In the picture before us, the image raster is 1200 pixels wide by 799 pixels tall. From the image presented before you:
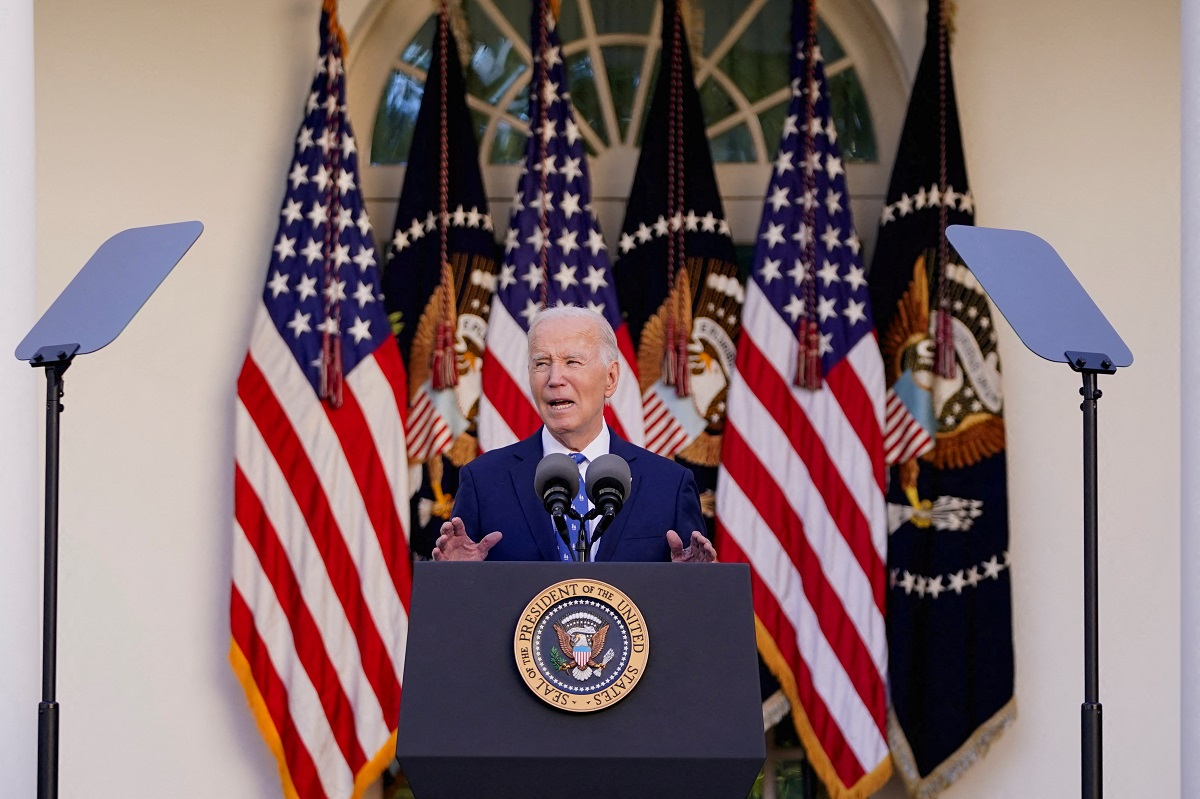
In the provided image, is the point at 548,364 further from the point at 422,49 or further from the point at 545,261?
the point at 422,49

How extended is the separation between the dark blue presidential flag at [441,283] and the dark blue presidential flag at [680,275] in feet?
1.96

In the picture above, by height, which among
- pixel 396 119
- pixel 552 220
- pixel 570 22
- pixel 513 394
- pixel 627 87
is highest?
pixel 570 22

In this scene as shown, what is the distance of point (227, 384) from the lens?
6426 millimetres

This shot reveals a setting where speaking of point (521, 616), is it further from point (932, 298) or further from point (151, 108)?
point (151, 108)

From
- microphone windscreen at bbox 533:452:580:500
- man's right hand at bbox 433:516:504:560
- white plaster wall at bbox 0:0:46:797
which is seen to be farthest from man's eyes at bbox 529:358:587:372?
white plaster wall at bbox 0:0:46:797

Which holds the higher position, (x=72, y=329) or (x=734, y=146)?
(x=734, y=146)

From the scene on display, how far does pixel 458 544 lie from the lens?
347 cm

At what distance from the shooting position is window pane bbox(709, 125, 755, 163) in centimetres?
677

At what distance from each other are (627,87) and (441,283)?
119 cm

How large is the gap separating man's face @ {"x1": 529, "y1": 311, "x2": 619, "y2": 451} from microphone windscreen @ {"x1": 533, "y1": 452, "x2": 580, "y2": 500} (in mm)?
697

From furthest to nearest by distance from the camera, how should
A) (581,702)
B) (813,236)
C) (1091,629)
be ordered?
1. (813,236)
2. (1091,629)
3. (581,702)

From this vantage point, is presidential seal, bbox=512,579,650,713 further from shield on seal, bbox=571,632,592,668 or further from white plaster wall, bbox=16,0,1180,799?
white plaster wall, bbox=16,0,1180,799

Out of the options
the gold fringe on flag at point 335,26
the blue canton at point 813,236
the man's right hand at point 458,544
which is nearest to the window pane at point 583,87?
the blue canton at point 813,236

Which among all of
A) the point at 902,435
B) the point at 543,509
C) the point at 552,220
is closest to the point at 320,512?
the point at 552,220
